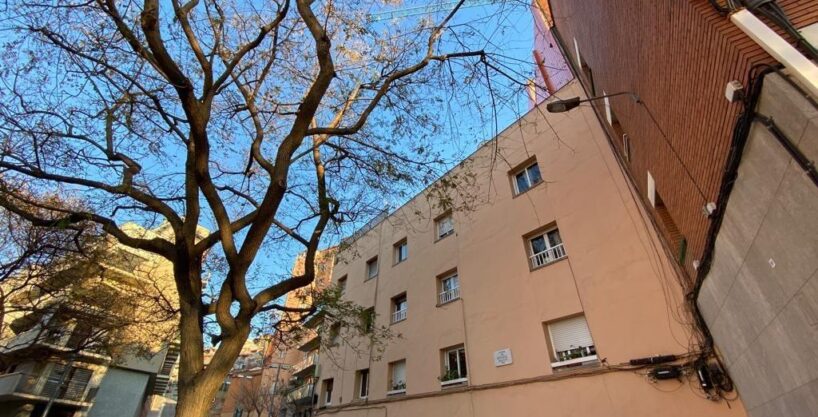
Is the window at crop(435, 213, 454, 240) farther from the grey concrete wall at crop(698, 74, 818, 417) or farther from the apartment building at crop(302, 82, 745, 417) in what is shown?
the grey concrete wall at crop(698, 74, 818, 417)

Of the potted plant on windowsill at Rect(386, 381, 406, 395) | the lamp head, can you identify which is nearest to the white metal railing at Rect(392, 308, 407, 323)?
the potted plant on windowsill at Rect(386, 381, 406, 395)

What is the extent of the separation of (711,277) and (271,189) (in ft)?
20.3

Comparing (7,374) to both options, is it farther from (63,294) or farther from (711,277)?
(711,277)

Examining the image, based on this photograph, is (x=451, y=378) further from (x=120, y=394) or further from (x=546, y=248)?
(x=120, y=394)

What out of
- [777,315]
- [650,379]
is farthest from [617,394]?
[777,315]

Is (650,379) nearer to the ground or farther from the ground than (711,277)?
nearer to the ground

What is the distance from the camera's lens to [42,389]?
21.0 metres

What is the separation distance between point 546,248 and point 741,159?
6810 millimetres

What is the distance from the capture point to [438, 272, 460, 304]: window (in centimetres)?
1198

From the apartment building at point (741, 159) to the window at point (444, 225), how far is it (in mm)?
7941

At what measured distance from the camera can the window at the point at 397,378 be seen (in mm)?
12086

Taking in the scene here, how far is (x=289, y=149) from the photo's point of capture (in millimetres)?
5887

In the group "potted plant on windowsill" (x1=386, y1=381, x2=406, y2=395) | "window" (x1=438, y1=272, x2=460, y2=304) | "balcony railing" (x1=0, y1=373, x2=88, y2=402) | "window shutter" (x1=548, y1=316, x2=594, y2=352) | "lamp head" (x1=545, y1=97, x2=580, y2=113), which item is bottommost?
"potted plant on windowsill" (x1=386, y1=381, x2=406, y2=395)

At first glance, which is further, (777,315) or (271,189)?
(271,189)
